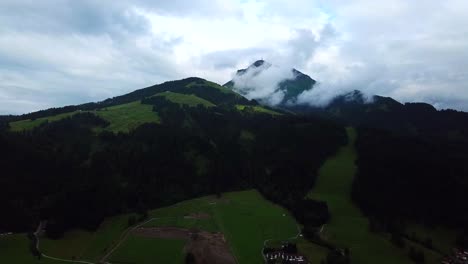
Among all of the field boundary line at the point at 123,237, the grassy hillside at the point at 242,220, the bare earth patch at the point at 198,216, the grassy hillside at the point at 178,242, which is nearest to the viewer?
the grassy hillside at the point at 178,242

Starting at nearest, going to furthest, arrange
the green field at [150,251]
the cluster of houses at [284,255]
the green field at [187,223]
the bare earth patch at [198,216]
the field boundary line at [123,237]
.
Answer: the cluster of houses at [284,255]
the green field at [150,251]
the field boundary line at [123,237]
the green field at [187,223]
the bare earth patch at [198,216]

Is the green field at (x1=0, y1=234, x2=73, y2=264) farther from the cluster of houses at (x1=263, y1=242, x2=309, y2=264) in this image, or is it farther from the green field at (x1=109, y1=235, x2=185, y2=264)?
the cluster of houses at (x1=263, y1=242, x2=309, y2=264)

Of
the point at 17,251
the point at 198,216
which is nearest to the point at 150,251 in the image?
the point at 198,216

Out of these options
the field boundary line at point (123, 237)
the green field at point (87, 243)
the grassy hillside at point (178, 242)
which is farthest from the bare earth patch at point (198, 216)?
the green field at point (87, 243)

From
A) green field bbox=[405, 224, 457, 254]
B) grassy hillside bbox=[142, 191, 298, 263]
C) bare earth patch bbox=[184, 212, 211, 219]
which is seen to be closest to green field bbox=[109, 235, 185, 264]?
grassy hillside bbox=[142, 191, 298, 263]

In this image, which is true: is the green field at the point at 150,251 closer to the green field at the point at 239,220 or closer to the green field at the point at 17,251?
the green field at the point at 239,220

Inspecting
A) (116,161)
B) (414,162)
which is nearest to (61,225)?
Answer: (116,161)
